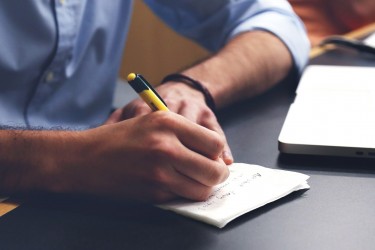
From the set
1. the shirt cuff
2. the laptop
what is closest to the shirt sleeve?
the shirt cuff

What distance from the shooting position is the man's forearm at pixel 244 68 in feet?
2.75

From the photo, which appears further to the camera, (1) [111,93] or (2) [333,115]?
(1) [111,93]

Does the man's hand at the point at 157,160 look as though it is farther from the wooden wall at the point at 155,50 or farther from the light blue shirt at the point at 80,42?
the wooden wall at the point at 155,50

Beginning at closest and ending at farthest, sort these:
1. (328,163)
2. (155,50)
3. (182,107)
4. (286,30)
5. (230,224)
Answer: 1. (230,224)
2. (328,163)
3. (182,107)
4. (286,30)
5. (155,50)

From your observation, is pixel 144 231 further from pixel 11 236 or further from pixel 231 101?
pixel 231 101

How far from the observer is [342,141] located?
622 mm

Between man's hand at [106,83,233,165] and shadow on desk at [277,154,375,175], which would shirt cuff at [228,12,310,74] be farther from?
shadow on desk at [277,154,375,175]

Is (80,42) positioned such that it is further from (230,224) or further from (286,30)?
(230,224)

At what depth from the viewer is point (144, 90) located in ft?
1.80

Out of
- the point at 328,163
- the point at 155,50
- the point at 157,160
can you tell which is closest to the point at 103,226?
the point at 157,160

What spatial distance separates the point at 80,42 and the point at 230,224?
1.82 ft

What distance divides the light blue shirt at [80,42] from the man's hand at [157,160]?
247 mm

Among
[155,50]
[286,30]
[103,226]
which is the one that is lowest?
[155,50]

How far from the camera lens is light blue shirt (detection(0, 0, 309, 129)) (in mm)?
849
